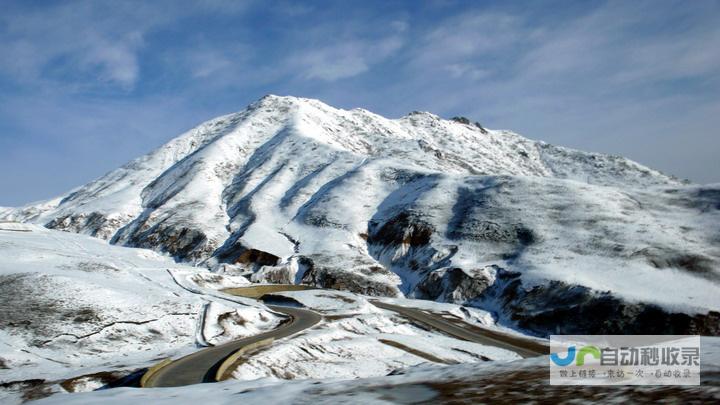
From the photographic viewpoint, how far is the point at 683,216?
73.8 metres

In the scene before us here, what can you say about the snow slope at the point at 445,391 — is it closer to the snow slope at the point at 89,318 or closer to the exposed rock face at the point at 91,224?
the snow slope at the point at 89,318

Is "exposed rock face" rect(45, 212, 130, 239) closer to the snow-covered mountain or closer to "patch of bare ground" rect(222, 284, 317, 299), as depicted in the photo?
the snow-covered mountain

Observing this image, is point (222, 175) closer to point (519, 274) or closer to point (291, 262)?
point (291, 262)

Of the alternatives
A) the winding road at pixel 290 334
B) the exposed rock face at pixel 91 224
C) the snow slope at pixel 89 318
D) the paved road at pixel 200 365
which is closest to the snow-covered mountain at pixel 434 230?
the exposed rock face at pixel 91 224

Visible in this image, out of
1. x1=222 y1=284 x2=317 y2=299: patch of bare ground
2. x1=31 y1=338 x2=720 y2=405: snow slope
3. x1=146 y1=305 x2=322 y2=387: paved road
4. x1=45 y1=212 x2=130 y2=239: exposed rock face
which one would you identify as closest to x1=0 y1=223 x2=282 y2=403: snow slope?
x1=146 y1=305 x2=322 y2=387: paved road

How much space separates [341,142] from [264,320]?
5275 inches

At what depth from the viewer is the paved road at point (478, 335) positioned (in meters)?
42.4

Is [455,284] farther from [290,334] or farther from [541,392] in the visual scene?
[541,392]

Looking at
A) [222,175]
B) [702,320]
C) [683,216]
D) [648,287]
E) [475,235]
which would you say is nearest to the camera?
[702,320]

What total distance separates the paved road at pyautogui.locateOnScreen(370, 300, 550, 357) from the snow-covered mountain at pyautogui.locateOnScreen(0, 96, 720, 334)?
10.1m

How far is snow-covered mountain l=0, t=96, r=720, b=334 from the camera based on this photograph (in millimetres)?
57250

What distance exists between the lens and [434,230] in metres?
88.6

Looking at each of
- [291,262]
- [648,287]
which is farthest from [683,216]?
[291,262]

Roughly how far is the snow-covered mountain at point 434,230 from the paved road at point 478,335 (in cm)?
1014
